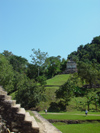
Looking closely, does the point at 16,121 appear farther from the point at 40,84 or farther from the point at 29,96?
the point at 40,84

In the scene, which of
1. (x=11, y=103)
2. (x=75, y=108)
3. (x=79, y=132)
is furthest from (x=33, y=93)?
(x=11, y=103)

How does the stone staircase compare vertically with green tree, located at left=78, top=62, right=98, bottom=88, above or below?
below

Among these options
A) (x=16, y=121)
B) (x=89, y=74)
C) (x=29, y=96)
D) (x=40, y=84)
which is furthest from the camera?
(x=40, y=84)

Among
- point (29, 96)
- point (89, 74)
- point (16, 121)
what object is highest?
point (89, 74)

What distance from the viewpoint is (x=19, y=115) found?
5156 mm

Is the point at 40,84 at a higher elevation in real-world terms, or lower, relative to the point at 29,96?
higher

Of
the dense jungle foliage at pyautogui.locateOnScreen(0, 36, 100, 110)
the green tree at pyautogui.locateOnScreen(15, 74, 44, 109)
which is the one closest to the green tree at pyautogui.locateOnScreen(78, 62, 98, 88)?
the dense jungle foliage at pyautogui.locateOnScreen(0, 36, 100, 110)

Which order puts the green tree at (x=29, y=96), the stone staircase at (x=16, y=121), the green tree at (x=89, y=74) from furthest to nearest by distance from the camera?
the green tree at (x=89, y=74) < the green tree at (x=29, y=96) < the stone staircase at (x=16, y=121)

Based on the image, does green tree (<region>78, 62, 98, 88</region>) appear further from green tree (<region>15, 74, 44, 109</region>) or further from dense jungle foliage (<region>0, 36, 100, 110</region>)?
green tree (<region>15, 74, 44, 109</region>)

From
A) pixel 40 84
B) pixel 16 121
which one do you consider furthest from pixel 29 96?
pixel 16 121

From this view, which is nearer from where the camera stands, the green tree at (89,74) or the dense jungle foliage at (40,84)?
the dense jungle foliage at (40,84)

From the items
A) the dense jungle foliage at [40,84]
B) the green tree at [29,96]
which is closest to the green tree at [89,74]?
the dense jungle foliage at [40,84]

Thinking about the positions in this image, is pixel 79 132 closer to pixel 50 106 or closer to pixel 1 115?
pixel 1 115

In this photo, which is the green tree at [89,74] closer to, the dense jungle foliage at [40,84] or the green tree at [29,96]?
the dense jungle foliage at [40,84]
